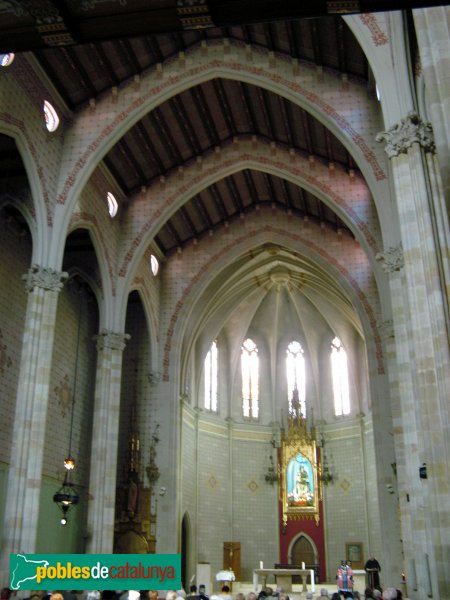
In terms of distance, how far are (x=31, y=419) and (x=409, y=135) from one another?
35.9 ft

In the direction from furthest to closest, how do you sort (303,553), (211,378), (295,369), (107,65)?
(295,369) → (211,378) → (303,553) → (107,65)

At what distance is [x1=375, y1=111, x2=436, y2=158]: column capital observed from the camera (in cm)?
1265

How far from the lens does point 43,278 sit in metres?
17.9

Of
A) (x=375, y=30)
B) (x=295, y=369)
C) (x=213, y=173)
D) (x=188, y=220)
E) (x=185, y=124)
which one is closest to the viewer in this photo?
(x=375, y=30)

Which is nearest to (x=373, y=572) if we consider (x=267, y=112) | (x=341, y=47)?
(x=267, y=112)

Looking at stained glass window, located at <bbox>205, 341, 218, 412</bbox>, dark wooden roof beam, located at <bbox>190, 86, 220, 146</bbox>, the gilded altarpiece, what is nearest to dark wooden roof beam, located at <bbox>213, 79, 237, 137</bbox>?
dark wooden roof beam, located at <bbox>190, 86, 220, 146</bbox>

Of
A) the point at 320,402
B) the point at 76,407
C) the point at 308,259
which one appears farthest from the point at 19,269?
the point at 320,402

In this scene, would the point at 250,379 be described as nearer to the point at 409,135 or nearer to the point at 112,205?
the point at 112,205

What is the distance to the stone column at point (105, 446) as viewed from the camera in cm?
2017

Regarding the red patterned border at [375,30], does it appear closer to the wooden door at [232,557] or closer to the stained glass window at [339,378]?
the stained glass window at [339,378]

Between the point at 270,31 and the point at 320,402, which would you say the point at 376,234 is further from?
the point at 320,402

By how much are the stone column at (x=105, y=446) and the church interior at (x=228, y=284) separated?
8 cm

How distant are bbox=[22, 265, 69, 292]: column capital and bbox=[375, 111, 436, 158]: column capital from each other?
30.8 ft

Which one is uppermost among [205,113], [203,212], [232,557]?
[205,113]
